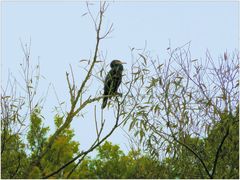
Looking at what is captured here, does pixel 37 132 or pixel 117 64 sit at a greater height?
pixel 117 64

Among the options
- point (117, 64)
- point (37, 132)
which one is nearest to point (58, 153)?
point (37, 132)

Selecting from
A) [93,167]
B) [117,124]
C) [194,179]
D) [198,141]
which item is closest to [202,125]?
[198,141]

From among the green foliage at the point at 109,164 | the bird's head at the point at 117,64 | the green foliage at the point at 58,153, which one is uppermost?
the bird's head at the point at 117,64

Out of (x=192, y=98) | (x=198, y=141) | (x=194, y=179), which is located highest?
(x=192, y=98)

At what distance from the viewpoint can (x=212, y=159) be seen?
5.34m

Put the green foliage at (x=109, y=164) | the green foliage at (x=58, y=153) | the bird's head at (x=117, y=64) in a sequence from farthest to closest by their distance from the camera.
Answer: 1. the green foliage at (x=109, y=164)
2. the bird's head at (x=117, y=64)
3. the green foliage at (x=58, y=153)

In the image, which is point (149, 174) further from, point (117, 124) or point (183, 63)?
point (117, 124)

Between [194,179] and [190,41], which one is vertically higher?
[190,41]

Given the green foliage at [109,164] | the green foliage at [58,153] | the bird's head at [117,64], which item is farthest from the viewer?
the green foliage at [109,164]

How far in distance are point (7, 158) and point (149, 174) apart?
1392 mm

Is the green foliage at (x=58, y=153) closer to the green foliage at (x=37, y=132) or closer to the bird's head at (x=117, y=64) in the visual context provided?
the green foliage at (x=37, y=132)

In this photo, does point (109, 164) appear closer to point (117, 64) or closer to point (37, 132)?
point (117, 64)

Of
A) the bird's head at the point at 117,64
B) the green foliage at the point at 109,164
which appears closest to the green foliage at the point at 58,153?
the bird's head at the point at 117,64

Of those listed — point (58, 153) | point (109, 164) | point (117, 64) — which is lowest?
point (58, 153)
